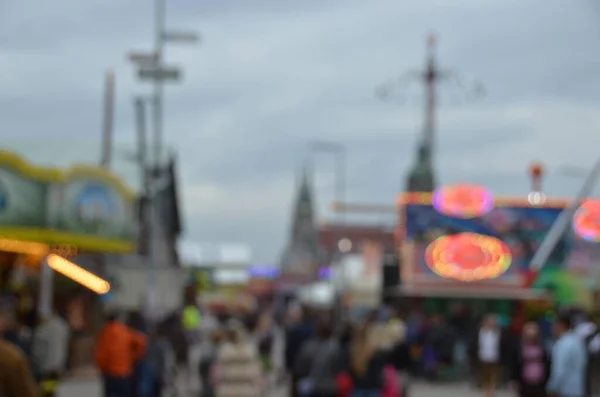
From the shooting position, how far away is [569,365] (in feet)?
49.7

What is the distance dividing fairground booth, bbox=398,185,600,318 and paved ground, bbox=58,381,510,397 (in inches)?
287

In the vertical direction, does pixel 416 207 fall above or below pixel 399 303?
above

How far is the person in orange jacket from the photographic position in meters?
18.5

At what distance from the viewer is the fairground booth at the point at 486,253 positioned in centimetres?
4184

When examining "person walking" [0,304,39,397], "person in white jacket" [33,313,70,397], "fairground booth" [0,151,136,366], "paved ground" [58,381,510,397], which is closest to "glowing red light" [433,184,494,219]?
"paved ground" [58,381,510,397]

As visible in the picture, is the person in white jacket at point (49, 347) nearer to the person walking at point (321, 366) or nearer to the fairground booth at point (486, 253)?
the person walking at point (321, 366)

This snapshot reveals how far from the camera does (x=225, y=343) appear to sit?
17922mm

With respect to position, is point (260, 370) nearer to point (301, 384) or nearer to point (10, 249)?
point (301, 384)

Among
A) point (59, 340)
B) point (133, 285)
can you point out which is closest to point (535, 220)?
point (133, 285)

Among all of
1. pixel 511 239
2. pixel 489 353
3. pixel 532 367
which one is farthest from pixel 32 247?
pixel 511 239

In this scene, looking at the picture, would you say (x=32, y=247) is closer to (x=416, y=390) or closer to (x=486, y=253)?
(x=416, y=390)

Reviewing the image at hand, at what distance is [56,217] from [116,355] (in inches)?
306

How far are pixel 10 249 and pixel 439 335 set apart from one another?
391 inches

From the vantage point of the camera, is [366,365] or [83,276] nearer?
[366,365]
